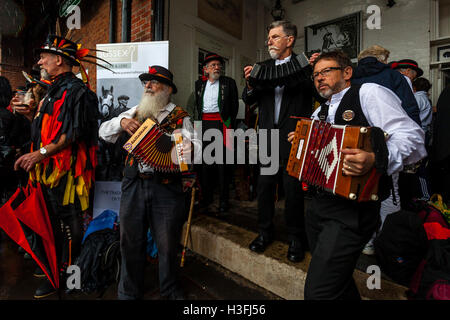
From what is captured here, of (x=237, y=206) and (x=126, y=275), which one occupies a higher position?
(x=237, y=206)

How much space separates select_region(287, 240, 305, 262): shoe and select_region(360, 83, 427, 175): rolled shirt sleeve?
1.05 metres

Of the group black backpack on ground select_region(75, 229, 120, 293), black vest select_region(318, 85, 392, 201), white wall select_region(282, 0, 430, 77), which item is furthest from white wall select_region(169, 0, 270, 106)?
black vest select_region(318, 85, 392, 201)

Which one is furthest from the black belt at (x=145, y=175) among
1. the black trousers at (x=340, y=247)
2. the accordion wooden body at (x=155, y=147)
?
the black trousers at (x=340, y=247)

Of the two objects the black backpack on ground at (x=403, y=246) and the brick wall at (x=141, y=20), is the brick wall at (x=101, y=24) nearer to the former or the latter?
the brick wall at (x=141, y=20)

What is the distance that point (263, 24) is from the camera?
647 centimetres

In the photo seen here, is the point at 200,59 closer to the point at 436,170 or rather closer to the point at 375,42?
the point at 375,42

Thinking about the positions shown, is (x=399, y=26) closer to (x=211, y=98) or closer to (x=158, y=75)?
(x=211, y=98)

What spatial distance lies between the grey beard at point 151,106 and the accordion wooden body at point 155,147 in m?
0.24

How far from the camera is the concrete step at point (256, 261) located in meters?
1.69

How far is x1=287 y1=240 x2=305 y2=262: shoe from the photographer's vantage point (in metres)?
1.96

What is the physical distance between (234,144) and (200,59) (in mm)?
2536

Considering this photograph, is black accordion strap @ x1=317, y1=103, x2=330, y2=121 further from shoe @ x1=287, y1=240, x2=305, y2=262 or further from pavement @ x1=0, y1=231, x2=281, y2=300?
pavement @ x1=0, y1=231, x2=281, y2=300

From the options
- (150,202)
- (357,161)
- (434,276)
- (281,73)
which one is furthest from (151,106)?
(434,276)

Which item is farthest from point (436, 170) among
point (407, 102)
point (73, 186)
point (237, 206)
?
point (73, 186)
